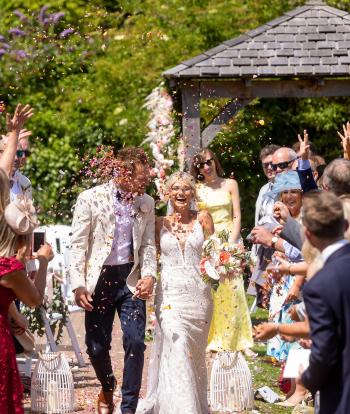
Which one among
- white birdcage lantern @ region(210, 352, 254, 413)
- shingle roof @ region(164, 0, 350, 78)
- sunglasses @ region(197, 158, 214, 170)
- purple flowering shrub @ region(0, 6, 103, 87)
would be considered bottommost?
white birdcage lantern @ region(210, 352, 254, 413)

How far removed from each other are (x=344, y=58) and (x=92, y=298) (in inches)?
225

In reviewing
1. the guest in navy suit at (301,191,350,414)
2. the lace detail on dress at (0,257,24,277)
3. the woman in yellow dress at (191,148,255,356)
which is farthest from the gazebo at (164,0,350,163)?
the guest in navy suit at (301,191,350,414)

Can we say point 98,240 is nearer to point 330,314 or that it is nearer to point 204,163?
point 204,163

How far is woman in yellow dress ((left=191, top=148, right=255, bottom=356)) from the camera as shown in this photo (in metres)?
10.2

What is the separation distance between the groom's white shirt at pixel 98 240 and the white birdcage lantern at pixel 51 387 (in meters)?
1.05

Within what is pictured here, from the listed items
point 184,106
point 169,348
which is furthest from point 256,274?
point 184,106

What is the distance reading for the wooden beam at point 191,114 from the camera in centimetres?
1220

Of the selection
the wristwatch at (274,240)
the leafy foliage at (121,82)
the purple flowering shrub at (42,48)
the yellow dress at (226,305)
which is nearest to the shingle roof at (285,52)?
the yellow dress at (226,305)

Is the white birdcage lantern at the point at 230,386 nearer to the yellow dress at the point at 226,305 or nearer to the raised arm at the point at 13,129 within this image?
the yellow dress at the point at 226,305

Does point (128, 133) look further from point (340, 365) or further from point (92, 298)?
point (340, 365)

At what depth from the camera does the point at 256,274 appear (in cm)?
936

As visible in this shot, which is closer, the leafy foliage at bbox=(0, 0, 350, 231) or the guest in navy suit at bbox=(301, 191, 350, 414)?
the guest in navy suit at bbox=(301, 191, 350, 414)

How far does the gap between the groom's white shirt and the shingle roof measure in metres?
4.46

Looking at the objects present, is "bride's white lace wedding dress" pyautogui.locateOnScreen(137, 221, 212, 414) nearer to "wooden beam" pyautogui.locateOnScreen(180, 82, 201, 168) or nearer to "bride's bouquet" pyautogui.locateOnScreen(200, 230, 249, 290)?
"bride's bouquet" pyautogui.locateOnScreen(200, 230, 249, 290)
